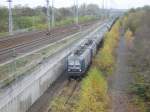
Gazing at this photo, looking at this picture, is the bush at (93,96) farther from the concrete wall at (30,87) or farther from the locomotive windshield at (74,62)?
the locomotive windshield at (74,62)

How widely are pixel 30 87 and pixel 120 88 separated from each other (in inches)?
383

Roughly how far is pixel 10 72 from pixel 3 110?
17.0 ft

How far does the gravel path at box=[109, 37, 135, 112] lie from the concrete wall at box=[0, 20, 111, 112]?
524 cm

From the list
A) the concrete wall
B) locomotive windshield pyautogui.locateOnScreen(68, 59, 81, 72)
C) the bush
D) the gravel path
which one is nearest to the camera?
the bush

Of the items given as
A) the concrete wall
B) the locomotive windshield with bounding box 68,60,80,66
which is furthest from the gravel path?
the concrete wall

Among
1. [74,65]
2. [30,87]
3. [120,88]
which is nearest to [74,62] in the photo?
[74,65]

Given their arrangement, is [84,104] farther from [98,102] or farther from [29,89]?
[29,89]

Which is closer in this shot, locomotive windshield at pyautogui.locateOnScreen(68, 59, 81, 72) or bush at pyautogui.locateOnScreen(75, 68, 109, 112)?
bush at pyautogui.locateOnScreen(75, 68, 109, 112)

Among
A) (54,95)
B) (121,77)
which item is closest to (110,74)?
(121,77)

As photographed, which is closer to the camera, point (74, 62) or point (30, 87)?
point (30, 87)

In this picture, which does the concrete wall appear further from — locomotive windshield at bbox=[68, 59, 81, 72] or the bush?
the bush

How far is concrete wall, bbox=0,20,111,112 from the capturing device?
23500 mm

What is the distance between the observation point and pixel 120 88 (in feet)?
113

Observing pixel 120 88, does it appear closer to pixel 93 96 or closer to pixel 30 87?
pixel 30 87
